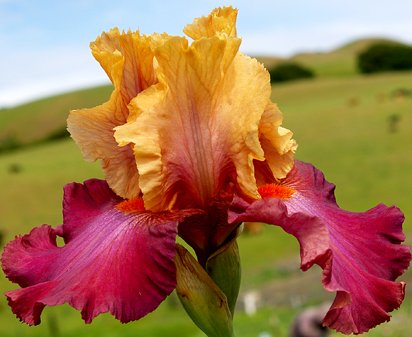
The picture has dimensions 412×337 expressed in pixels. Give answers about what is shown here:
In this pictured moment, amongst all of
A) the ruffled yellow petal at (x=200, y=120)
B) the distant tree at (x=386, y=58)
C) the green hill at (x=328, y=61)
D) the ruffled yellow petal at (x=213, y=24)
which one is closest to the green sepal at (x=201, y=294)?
the ruffled yellow petal at (x=200, y=120)

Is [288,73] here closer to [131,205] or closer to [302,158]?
[302,158]

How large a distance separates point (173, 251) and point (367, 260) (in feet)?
1.22

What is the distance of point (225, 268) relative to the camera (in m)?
1.41

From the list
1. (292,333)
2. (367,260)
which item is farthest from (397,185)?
(367,260)

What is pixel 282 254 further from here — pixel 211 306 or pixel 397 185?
pixel 211 306

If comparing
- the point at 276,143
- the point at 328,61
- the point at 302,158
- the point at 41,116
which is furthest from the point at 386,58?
the point at 276,143

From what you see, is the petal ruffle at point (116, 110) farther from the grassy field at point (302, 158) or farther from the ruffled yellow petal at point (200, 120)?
the grassy field at point (302, 158)

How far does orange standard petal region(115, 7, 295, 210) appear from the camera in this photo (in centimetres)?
137

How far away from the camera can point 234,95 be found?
4.57ft

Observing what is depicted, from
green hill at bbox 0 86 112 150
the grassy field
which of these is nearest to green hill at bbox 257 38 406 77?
the grassy field

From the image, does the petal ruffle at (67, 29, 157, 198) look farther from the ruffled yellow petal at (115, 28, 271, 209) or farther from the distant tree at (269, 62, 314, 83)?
the distant tree at (269, 62, 314, 83)

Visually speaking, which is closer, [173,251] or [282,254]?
[173,251]

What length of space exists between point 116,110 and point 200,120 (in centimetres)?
25

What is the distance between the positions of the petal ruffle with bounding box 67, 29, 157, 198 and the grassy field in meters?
4.74
